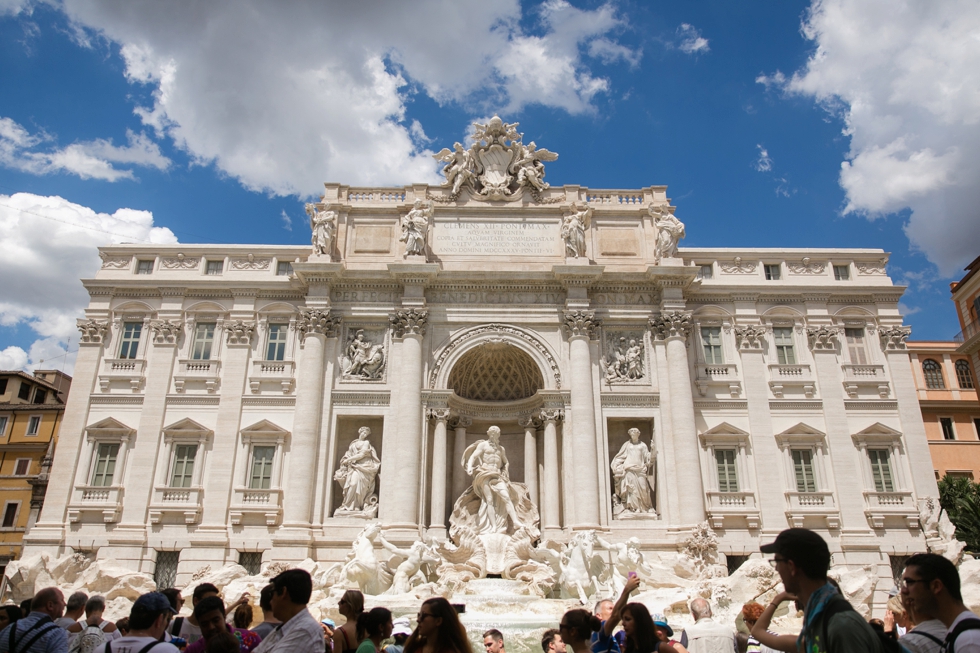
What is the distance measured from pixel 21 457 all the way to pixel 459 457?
30218 millimetres

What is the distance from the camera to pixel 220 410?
2786 cm

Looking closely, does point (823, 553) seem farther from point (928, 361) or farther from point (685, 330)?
point (928, 361)

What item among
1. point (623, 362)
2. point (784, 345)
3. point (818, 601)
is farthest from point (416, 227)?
point (818, 601)

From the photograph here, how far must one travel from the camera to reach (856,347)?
2952 centimetres

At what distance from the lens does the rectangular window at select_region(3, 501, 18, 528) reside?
39.9 meters

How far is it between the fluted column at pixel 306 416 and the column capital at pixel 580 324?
9468 mm

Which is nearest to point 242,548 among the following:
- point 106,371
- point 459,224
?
point 106,371

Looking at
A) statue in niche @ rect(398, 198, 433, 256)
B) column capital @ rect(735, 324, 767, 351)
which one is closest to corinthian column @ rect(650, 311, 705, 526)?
column capital @ rect(735, 324, 767, 351)

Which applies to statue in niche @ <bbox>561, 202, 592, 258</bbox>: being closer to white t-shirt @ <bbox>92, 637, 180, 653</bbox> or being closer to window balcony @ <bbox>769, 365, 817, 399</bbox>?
window balcony @ <bbox>769, 365, 817, 399</bbox>

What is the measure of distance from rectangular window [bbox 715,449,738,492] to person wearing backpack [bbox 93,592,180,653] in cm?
2442

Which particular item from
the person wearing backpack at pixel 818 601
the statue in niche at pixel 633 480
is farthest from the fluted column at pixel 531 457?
the person wearing backpack at pixel 818 601

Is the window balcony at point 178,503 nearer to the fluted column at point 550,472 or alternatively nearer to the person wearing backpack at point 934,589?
the fluted column at point 550,472

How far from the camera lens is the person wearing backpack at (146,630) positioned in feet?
17.9

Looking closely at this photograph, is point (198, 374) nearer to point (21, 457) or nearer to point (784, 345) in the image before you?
point (21, 457)
